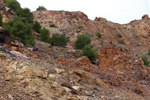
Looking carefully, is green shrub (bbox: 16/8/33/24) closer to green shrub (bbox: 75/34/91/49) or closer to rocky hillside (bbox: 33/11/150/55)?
green shrub (bbox: 75/34/91/49)

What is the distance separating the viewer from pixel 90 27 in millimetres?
49625

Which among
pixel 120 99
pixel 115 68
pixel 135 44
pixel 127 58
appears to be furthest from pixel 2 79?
pixel 135 44

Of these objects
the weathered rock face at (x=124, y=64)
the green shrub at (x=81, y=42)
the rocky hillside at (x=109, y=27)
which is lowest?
the weathered rock face at (x=124, y=64)

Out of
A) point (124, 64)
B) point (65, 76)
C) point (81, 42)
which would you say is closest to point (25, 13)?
point (81, 42)

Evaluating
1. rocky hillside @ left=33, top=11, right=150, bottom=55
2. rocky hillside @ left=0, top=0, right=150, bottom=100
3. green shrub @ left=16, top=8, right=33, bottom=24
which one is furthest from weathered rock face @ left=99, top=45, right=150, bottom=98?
rocky hillside @ left=33, top=11, right=150, bottom=55

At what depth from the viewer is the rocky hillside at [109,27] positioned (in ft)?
150

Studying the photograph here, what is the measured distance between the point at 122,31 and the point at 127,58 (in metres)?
38.1

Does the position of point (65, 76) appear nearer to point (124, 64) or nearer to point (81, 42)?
point (124, 64)

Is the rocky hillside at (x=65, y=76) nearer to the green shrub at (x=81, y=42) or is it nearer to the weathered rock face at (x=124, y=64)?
the weathered rock face at (x=124, y=64)

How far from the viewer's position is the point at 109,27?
53000 mm

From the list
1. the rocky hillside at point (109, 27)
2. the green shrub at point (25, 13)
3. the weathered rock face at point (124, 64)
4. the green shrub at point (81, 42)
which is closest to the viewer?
the weathered rock face at point (124, 64)

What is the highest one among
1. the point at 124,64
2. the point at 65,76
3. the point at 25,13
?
the point at 25,13

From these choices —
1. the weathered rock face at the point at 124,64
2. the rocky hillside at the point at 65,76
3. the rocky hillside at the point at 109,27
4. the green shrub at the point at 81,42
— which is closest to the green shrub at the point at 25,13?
the rocky hillside at the point at 65,76

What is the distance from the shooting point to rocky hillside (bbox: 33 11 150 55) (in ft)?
150
